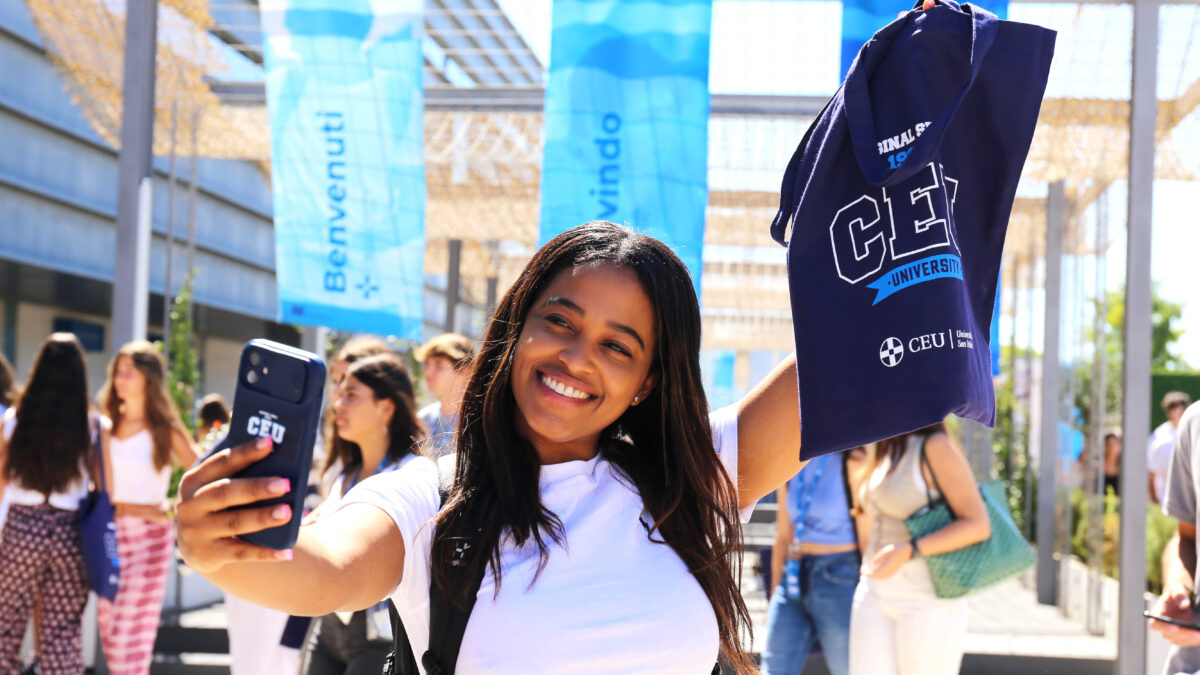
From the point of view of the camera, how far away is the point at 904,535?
4070 millimetres

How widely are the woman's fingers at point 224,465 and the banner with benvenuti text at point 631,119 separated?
4004mm

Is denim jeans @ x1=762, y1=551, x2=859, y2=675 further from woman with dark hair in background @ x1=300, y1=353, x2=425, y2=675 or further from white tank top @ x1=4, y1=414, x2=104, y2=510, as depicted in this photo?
white tank top @ x1=4, y1=414, x2=104, y2=510

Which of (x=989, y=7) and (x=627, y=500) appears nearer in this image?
(x=627, y=500)

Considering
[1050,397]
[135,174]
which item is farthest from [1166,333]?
[135,174]

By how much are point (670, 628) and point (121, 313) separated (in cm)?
523

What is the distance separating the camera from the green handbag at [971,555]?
3922 millimetres

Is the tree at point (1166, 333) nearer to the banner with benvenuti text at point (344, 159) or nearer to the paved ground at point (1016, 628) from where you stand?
the paved ground at point (1016, 628)

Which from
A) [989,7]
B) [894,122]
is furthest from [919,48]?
[989,7]

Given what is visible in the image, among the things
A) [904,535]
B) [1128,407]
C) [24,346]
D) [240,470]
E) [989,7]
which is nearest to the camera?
[240,470]

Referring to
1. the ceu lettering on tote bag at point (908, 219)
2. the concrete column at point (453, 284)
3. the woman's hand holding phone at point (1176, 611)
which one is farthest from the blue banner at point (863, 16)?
the concrete column at point (453, 284)

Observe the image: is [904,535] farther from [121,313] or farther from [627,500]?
[121,313]

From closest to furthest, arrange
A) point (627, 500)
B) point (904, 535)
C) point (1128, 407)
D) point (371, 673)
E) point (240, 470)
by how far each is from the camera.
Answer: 1. point (240, 470)
2. point (627, 500)
3. point (371, 673)
4. point (904, 535)
5. point (1128, 407)

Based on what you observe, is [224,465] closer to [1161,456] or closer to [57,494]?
[57,494]

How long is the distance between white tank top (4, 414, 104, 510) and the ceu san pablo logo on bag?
15.0 ft
